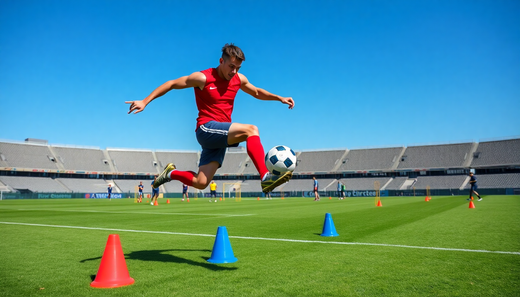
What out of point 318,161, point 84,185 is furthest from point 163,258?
point 318,161

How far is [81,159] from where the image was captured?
206 ft

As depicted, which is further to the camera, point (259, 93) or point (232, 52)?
point (259, 93)

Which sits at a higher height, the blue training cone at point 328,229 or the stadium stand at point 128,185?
the blue training cone at point 328,229

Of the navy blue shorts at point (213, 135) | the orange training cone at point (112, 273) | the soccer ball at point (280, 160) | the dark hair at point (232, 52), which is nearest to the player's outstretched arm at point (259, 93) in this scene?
the dark hair at point (232, 52)

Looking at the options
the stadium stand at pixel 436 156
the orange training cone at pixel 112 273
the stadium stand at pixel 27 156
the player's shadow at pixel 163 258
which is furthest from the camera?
the stadium stand at pixel 436 156

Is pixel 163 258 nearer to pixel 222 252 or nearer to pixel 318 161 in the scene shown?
pixel 222 252

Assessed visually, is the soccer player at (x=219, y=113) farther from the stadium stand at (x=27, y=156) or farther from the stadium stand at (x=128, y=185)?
the stadium stand at (x=27, y=156)

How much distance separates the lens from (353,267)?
4.41 meters

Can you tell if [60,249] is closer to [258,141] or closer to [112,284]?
[112,284]

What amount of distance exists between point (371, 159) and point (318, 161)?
9721mm

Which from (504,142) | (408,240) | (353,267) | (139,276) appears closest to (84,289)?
(139,276)

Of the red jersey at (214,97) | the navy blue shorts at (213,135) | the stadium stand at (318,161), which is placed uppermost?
the stadium stand at (318,161)

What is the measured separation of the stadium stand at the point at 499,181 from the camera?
49.7 m

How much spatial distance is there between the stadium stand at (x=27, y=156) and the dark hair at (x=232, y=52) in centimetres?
6098
